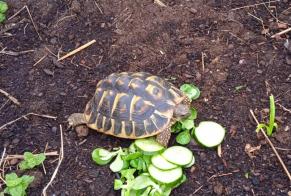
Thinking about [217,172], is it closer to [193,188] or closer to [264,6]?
[193,188]

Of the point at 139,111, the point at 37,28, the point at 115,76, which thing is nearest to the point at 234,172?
the point at 139,111

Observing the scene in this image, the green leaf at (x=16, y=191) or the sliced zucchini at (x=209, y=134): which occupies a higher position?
the sliced zucchini at (x=209, y=134)

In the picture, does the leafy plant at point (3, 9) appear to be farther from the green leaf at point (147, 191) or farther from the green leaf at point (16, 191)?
the green leaf at point (147, 191)

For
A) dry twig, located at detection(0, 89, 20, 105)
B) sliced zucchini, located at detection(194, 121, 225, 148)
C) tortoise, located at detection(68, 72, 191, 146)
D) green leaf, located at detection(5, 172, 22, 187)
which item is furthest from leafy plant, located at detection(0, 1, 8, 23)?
sliced zucchini, located at detection(194, 121, 225, 148)

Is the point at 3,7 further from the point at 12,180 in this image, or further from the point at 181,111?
the point at 181,111

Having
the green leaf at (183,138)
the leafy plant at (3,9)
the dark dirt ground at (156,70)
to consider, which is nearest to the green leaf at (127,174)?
the dark dirt ground at (156,70)

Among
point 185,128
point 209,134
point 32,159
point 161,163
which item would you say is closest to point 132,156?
point 161,163
